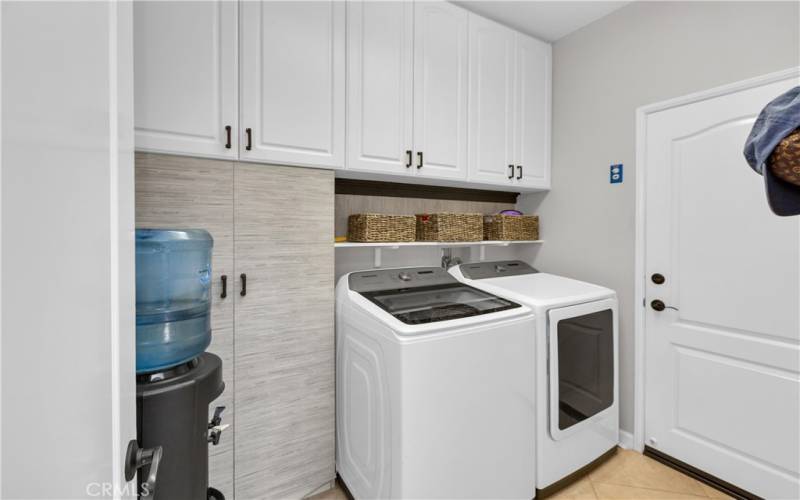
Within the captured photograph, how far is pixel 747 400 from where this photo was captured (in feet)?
6.07

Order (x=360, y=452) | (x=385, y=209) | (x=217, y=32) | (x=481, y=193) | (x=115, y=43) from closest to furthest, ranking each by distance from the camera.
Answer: (x=115, y=43), (x=217, y=32), (x=360, y=452), (x=385, y=209), (x=481, y=193)

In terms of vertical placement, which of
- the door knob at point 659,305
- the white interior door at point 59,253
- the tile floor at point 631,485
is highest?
the white interior door at point 59,253

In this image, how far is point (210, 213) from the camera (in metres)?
1.58

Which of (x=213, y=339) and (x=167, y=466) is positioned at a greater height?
(x=213, y=339)

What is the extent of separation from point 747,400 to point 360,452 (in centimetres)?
206

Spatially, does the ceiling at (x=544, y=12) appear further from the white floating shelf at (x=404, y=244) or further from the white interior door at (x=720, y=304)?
the white floating shelf at (x=404, y=244)

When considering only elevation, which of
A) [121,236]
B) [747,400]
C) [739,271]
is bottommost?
[747,400]

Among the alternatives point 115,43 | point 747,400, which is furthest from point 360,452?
point 747,400

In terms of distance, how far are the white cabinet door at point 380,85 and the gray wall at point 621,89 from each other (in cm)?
135

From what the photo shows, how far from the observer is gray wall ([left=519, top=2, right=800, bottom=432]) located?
1.84 metres

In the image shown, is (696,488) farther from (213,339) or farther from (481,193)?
(213,339)

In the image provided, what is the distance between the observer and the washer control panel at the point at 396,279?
1.95 m

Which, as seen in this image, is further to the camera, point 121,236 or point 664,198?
point 664,198

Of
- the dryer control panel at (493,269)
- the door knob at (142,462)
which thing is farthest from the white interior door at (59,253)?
the dryer control panel at (493,269)
